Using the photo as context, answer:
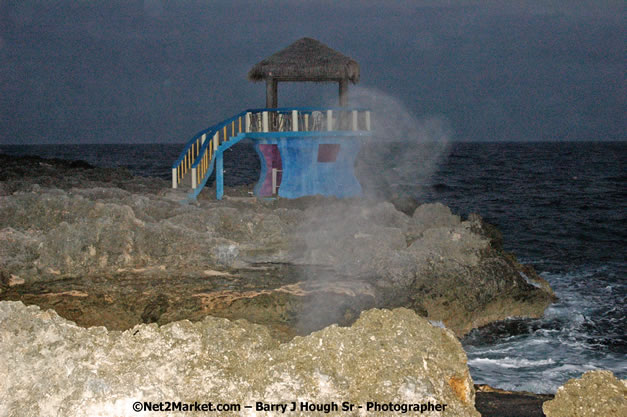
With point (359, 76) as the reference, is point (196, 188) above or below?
below

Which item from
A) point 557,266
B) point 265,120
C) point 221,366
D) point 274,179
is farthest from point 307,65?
point 221,366

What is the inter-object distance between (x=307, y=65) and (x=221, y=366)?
44.2ft

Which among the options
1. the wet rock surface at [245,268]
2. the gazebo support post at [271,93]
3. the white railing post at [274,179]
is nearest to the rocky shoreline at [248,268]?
the wet rock surface at [245,268]

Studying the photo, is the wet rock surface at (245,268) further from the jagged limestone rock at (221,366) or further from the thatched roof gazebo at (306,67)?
the thatched roof gazebo at (306,67)

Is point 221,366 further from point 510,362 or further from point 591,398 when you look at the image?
point 510,362

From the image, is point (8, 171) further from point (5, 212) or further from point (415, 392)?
point (415, 392)

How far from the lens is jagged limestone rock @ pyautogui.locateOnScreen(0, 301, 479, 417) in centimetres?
530

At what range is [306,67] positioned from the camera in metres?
18.0

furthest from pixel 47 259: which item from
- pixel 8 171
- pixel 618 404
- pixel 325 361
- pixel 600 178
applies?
pixel 600 178

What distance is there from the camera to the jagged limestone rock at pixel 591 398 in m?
5.39

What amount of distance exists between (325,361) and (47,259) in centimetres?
640

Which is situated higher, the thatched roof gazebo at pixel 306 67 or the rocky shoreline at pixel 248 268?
the thatched roof gazebo at pixel 306 67

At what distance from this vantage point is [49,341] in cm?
582

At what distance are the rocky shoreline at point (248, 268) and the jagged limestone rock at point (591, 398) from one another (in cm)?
106
